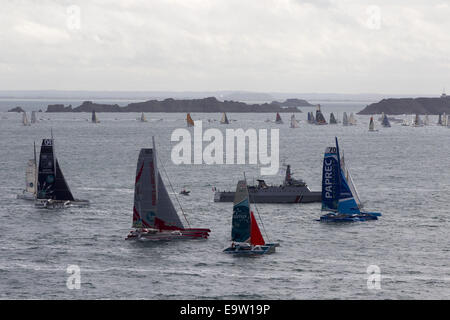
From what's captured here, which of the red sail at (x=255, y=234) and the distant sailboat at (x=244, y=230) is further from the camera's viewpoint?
the red sail at (x=255, y=234)

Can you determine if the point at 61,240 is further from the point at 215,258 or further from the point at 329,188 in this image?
the point at 329,188

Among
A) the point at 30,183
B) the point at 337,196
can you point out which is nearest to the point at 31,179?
the point at 30,183

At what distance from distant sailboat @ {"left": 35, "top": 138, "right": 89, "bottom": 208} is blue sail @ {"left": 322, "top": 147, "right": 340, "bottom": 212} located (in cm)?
2437

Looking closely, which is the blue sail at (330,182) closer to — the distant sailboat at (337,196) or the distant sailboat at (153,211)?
the distant sailboat at (337,196)

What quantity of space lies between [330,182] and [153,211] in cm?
1906

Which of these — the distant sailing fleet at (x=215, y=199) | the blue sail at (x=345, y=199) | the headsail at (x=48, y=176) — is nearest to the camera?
the distant sailing fleet at (x=215, y=199)

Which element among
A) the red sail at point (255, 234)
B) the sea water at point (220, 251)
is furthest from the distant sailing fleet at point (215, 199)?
the sea water at point (220, 251)

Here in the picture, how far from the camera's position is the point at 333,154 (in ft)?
234

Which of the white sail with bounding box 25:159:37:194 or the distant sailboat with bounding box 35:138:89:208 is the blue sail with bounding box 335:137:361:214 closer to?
the distant sailboat with bounding box 35:138:89:208

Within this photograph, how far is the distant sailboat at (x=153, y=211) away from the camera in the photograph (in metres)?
59.6

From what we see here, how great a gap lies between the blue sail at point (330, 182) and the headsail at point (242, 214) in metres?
18.2

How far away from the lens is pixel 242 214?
53.9 m

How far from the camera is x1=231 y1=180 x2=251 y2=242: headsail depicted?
5372 cm

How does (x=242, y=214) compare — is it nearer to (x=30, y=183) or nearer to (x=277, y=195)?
(x=277, y=195)
